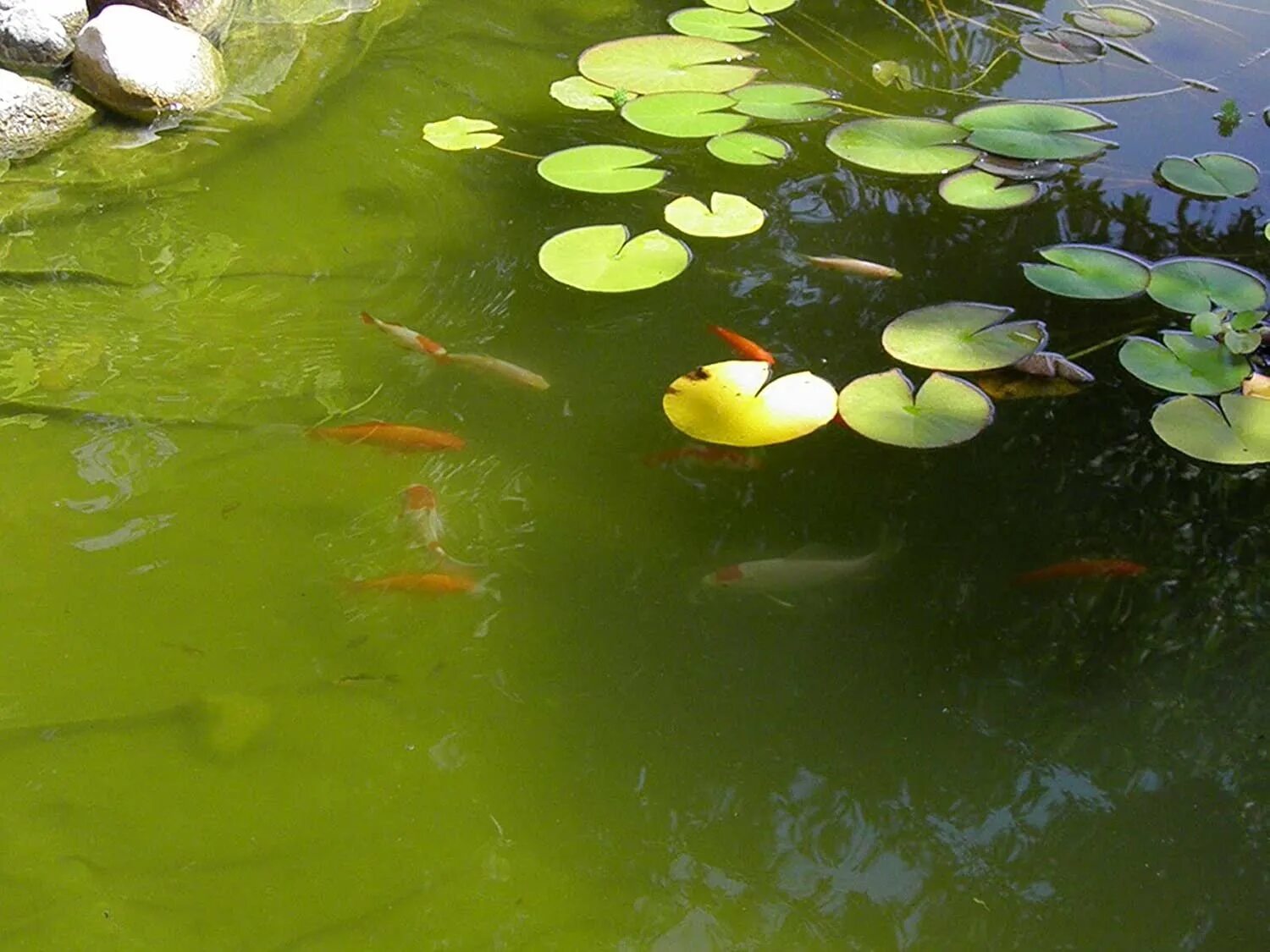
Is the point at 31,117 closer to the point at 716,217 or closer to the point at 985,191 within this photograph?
the point at 716,217

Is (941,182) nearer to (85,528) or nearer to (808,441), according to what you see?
(808,441)

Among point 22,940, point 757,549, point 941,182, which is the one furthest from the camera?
point 941,182

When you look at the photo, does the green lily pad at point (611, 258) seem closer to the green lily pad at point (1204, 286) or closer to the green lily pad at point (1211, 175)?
the green lily pad at point (1204, 286)

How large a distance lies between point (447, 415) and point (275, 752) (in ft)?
2.07

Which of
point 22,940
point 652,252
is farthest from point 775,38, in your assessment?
point 22,940

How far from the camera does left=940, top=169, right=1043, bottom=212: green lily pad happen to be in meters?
2.31

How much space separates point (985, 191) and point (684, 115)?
26.9 inches

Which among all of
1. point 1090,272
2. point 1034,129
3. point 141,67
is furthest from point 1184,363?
point 141,67

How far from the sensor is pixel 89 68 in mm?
2742

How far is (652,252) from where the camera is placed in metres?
2.15

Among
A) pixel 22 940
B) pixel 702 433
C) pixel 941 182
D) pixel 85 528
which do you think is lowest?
pixel 22 940

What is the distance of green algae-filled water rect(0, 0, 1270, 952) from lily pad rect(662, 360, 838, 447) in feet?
0.12

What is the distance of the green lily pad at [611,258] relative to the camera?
2076 mm

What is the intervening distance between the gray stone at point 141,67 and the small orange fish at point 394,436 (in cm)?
134
